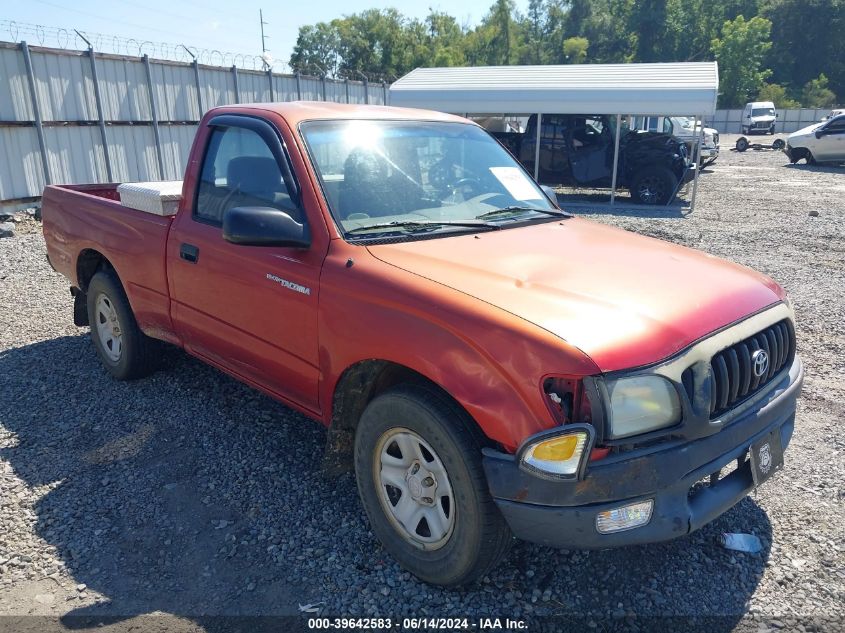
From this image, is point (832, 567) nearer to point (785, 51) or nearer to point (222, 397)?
point (222, 397)

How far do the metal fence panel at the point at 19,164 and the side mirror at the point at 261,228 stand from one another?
10.6m

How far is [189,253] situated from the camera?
3908 mm

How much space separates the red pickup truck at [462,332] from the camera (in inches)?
91.4

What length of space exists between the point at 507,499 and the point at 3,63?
12603 millimetres

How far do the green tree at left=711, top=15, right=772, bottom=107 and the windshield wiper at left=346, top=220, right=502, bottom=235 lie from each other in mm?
70830

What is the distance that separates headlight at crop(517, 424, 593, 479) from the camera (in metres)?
2.22

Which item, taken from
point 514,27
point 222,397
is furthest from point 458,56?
point 222,397

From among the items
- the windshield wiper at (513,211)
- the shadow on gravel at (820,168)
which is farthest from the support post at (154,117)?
the shadow on gravel at (820,168)

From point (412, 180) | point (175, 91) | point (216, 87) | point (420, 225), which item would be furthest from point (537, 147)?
point (420, 225)

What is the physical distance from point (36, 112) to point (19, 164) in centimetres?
99

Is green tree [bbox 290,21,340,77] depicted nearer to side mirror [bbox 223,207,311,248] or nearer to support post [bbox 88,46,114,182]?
support post [bbox 88,46,114,182]

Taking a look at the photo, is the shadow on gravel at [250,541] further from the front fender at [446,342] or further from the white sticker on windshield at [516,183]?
the white sticker on windshield at [516,183]

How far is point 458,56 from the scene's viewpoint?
71188 millimetres

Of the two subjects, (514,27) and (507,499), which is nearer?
(507,499)
